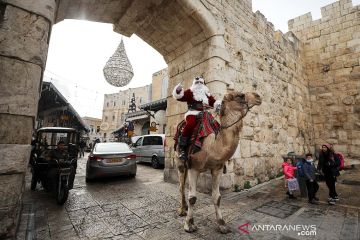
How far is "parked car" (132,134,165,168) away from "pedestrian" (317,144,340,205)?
641 cm

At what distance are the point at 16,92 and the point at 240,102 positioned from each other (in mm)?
2833

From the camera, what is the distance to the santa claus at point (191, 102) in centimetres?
293


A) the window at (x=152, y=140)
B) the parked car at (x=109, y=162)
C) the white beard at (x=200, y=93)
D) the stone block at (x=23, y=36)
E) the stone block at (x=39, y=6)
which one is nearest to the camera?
the stone block at (x=23, y=36)

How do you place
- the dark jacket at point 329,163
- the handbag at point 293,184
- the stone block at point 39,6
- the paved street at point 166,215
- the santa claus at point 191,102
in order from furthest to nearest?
1. the handbag at point 293,184
2. the dark jacket at point 329,163
3. the santa claus at point 191,102
4. the paved street at point 166,215
5. the stone block at point 39,6

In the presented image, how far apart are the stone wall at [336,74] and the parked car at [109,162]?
8.42 metres

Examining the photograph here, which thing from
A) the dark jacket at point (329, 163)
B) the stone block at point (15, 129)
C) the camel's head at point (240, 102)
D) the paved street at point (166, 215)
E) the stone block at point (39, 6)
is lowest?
the paved street at point (166, 215)

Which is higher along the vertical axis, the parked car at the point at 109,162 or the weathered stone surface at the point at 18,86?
the weathered stone surface at the point at 18,86

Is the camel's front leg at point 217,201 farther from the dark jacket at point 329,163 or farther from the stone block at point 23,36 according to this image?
the stone block at point 23,36

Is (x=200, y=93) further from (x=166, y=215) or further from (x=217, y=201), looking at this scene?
(x=166, y=215)

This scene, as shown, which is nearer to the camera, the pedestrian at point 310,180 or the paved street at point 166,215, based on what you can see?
the paved street at point 166,215

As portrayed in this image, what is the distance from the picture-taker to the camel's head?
8.48 ft

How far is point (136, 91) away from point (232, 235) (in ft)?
119

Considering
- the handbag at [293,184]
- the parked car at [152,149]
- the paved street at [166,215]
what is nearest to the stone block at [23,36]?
the paved street at [166,215]

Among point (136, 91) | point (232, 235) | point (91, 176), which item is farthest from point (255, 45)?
point (136, 91)
